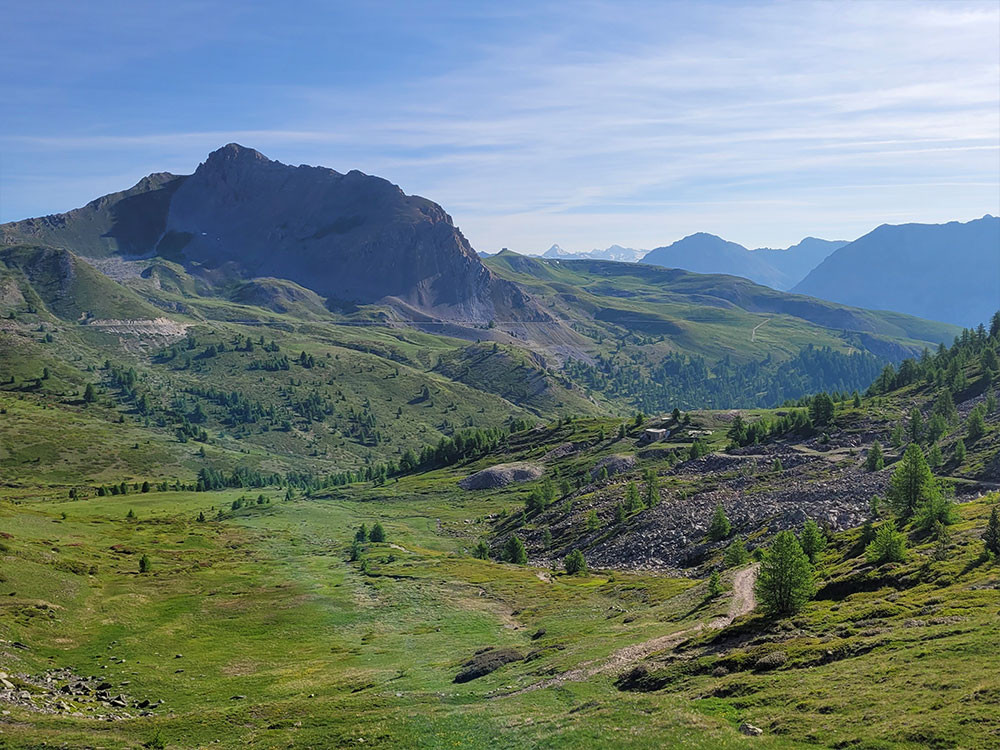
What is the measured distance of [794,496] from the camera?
13850 centimetres

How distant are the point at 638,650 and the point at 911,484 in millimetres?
59456

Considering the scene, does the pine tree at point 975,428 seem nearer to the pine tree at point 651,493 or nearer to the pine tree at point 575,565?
the pine tree at point 651,493

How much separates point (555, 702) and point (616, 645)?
16.0m

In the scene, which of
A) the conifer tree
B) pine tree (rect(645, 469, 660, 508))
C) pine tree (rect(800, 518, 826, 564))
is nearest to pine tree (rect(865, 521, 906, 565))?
pine tree (rect(800, 518, 826, 564))

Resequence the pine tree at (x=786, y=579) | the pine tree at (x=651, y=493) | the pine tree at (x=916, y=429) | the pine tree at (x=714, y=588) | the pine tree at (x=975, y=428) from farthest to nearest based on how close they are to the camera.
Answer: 1. the pine tree at (x=916, y=429)
2. the pine tree at (x=975, y=428)
3. the pine tree at (x=651, y=493)
4. the pine tree at (x=714, y=588)
5. the pine tree at (x=786, y=579)

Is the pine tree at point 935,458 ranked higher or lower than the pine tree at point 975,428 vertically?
lower

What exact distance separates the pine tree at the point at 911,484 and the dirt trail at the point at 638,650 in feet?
122

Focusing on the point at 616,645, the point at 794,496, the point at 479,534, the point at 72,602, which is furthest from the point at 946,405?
the point at 72,602

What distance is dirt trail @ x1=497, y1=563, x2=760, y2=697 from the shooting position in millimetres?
57406

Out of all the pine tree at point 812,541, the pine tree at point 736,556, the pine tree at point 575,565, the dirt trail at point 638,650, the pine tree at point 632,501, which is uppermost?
the pine tree at point 812,541

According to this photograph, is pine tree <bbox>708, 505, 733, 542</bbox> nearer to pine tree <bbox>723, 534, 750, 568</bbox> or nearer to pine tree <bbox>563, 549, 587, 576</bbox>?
pine tree <bbox>723, 534, 750, 568</bbox>

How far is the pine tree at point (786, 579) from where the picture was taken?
62.0 m

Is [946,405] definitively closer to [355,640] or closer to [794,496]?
[794,496]

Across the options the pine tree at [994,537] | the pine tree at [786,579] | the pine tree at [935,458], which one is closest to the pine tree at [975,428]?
the pine tree at [935,458]
